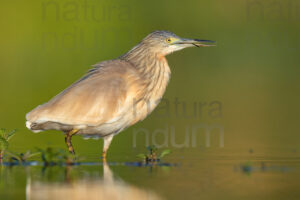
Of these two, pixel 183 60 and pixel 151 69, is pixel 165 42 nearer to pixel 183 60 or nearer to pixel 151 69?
pixel 151 69

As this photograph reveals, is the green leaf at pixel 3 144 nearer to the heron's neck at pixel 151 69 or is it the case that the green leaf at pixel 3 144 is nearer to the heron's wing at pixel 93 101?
the heron's wing at pixel 93 101

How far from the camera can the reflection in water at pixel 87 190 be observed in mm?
5605

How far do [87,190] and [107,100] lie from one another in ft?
8.42

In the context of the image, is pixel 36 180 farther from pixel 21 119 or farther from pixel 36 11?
pixel 36 11

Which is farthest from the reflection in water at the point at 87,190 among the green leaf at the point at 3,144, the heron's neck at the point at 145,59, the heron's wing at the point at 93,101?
the heron's neck at the point at 145,59

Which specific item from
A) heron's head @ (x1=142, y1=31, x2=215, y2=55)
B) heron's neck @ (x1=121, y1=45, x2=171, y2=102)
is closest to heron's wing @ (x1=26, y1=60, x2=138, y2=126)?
heron's neck @ (x1=121, y1=45, x2=171, y2=102)

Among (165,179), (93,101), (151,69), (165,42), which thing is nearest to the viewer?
(165,179)

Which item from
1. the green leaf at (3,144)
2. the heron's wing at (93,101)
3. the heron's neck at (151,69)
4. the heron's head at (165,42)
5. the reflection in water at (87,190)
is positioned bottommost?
the reflection in water at (87,190)

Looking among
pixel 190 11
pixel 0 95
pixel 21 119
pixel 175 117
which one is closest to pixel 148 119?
pixel 175 117

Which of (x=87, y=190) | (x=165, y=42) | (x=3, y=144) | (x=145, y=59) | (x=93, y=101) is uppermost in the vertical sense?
(x=165, y=42)

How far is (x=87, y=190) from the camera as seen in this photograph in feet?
19.3

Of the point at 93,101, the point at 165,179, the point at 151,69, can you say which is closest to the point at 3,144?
the point at 93,101

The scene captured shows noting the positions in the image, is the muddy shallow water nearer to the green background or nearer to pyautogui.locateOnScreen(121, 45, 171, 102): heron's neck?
pyautogui.locateOnScreen(121, 45, 171, 102): heron's neck

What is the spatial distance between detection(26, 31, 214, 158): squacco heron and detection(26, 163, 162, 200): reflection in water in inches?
72.4
